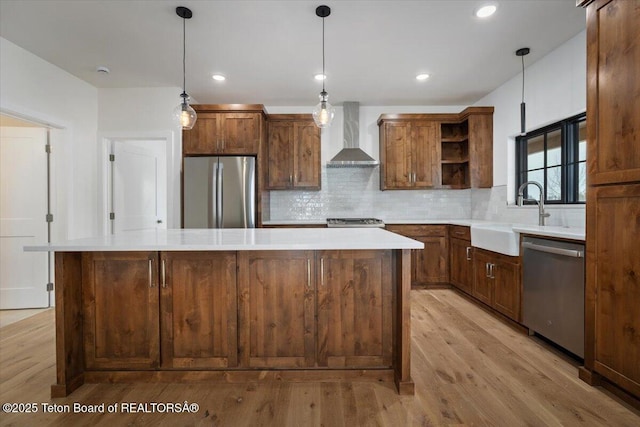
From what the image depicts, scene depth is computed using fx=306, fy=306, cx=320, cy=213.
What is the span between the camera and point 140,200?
452 cm

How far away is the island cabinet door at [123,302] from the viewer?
6.26 ft

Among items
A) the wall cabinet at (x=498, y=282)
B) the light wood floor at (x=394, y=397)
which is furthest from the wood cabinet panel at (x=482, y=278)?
the light wood floor at (x=394, y=397)

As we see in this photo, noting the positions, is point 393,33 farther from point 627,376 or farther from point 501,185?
point 627,376

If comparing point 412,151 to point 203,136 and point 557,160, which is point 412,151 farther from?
point 203,136

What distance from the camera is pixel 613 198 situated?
1781 millimetres

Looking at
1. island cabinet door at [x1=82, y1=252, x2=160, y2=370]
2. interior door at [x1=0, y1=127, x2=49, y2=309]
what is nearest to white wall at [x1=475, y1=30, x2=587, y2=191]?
island cabinet door at [x1=82, y1=252, x2=160, y2=370]

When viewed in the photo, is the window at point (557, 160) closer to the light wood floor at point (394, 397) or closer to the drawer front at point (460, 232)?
the drawer front at point (460, 232)

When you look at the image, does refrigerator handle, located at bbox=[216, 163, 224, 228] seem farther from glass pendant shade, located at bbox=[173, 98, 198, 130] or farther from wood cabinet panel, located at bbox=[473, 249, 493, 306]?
wood cabinet panel, located at bbox=[473, 249, 493, 306]

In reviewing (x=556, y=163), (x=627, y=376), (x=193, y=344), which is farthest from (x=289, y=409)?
(x=556, y=163)

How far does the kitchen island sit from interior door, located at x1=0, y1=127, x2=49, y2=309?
7.76 feet

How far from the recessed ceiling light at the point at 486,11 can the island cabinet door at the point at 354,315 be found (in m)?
2.11

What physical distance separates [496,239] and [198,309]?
2.71m

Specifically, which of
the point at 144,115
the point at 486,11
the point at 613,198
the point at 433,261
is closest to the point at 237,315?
the point at 613,198

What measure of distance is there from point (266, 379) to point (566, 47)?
12.8 ft
